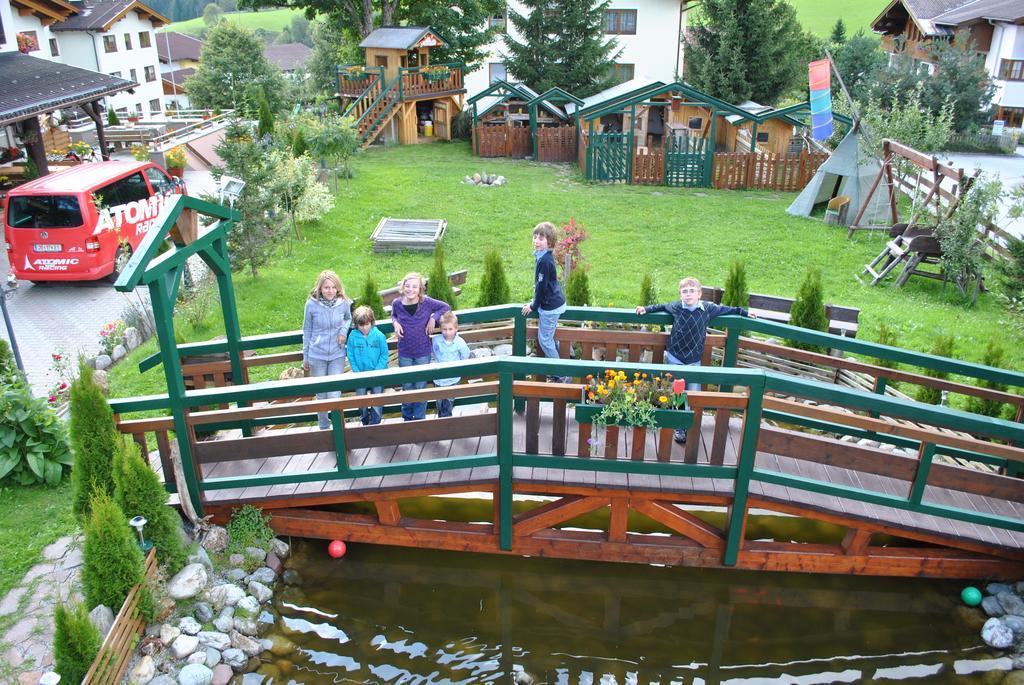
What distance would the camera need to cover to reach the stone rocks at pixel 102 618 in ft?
18.8

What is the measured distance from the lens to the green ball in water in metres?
6.98

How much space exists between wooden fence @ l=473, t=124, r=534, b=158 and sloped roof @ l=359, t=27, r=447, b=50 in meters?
4.36

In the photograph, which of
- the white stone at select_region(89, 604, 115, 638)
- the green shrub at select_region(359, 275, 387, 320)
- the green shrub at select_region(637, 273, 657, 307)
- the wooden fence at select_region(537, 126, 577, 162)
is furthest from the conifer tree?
the white stone at select_region(89, 604, 115, 638)

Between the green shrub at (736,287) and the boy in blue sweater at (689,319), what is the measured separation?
300 centimetres

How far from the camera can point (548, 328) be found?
8.24m

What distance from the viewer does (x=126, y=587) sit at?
5.88 metres

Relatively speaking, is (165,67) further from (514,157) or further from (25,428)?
(25,428)

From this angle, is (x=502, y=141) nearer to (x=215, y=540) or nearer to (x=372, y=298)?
(x=372, y=298)

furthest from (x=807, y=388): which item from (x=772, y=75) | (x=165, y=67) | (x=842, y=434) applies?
(x=165, y=67)

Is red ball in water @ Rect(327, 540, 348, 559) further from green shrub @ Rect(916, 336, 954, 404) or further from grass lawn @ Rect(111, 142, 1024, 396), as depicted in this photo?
green shrub @ Rect(916, 336, 954, 404)

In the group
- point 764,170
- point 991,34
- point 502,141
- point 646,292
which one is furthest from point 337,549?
point 991,34

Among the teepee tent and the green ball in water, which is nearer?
the green ball in water

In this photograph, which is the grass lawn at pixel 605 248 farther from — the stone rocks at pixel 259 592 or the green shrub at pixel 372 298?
the stone rocks at pixel 259 592

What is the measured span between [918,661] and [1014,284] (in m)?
7.92
